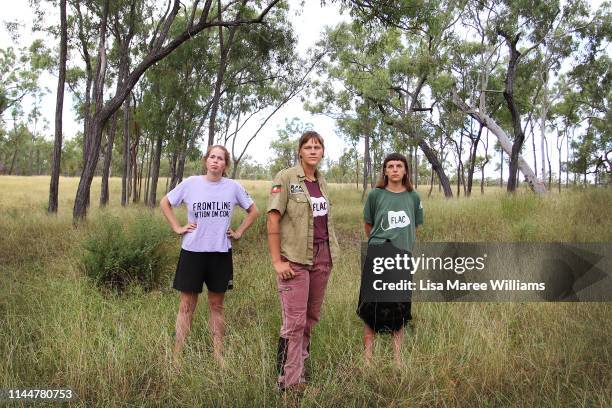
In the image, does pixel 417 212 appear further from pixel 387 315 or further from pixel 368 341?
pixel 368 341

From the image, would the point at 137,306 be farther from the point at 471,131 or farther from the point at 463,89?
the point at 471,131

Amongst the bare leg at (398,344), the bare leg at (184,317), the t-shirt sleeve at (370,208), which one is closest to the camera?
the bare leg at (398,344)

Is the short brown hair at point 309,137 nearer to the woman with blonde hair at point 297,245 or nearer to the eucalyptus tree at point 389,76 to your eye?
the woman with blonde hair at point 297,245

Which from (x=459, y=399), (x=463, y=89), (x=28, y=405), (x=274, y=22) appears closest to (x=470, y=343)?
(x=459, y=399)

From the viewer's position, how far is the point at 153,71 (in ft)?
57.4

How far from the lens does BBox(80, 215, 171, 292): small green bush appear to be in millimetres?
5152

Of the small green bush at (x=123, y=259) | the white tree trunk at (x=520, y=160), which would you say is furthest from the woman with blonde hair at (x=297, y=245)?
the white tree trunk at (x=520, y=160)

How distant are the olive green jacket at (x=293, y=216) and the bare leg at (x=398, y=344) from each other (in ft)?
3.42

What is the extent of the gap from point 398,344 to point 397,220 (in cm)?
97

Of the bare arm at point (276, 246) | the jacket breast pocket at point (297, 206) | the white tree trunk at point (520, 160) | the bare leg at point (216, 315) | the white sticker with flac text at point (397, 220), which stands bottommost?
the bare leg at point (216, 315)

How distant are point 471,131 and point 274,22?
1880 centimetres

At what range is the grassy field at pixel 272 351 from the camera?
2.75 m

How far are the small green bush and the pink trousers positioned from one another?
294cm

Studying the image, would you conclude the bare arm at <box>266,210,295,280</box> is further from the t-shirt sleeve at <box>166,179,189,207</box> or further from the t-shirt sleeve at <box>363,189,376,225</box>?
the t-shirt sleeve at <box>166,179,189,207</box>
